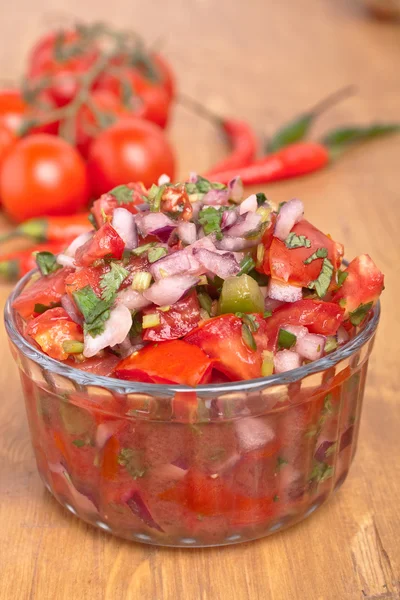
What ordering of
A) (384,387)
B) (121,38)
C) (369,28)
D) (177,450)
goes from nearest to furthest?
(177,450), (384,387), (121,38), (369,28)

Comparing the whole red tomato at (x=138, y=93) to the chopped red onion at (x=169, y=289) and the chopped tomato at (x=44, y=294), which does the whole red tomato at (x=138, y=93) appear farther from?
the chopped red onion at (x=169, y=289)

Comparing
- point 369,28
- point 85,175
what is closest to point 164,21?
point 369,28

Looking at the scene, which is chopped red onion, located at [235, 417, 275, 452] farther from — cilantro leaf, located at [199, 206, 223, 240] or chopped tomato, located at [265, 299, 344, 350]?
cilantro leaf, located at [199, 206, 223, 240]

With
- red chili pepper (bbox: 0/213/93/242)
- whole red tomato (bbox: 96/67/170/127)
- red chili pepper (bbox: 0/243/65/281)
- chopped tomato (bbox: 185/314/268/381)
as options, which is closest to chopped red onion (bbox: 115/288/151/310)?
chopped tomato (bbox: 185/314/268/381)

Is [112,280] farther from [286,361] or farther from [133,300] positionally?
[286,361]

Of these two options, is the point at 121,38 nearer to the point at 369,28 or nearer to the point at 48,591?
the point at 369,28
